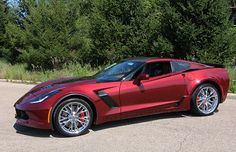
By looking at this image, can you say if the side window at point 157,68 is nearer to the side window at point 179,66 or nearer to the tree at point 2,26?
the side window at point 179,66

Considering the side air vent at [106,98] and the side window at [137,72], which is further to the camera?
the side window at [137,72]

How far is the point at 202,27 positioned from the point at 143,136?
349 inches

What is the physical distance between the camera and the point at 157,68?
8.44 metres

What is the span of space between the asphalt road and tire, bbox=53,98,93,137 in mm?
155

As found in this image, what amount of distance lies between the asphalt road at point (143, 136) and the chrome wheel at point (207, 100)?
197mm

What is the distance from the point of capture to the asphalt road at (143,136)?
6531mm

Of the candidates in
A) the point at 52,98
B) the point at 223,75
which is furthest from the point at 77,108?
the point at 223,75

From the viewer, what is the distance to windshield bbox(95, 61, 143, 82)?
802cm

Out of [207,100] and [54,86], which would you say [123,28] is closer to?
[207,100]

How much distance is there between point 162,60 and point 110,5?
10.0 metres

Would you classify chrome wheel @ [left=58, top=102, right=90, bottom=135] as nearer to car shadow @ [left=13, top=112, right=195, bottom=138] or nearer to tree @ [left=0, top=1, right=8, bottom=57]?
car shadow @ [left=13, top=112, right=195, bottom=138]

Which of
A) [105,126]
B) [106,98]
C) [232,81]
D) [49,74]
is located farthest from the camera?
[49,74]

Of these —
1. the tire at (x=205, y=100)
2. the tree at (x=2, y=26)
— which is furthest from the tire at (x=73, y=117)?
the tree at (x=2, y=26)

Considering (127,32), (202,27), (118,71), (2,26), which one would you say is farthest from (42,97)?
(2,26)
